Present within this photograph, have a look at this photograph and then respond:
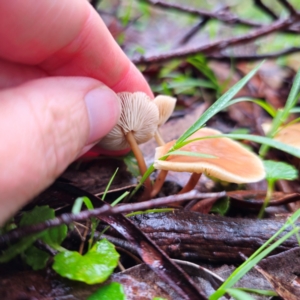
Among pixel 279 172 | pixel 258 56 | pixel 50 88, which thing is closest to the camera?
pixel 50 88

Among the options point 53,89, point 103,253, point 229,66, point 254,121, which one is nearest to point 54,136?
point 53,89

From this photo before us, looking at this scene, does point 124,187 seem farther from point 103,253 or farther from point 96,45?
point 96,45

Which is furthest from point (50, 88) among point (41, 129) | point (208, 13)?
point (208, 13)

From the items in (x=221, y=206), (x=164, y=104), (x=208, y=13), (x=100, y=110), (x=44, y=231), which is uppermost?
(x=208, y=13)

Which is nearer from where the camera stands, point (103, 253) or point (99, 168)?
point (103, 253)

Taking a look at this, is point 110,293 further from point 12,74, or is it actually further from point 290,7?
point 290,7

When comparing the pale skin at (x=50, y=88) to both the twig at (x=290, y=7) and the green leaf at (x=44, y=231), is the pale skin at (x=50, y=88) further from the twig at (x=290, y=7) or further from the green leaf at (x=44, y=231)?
the twig at (x=290, y=7)
